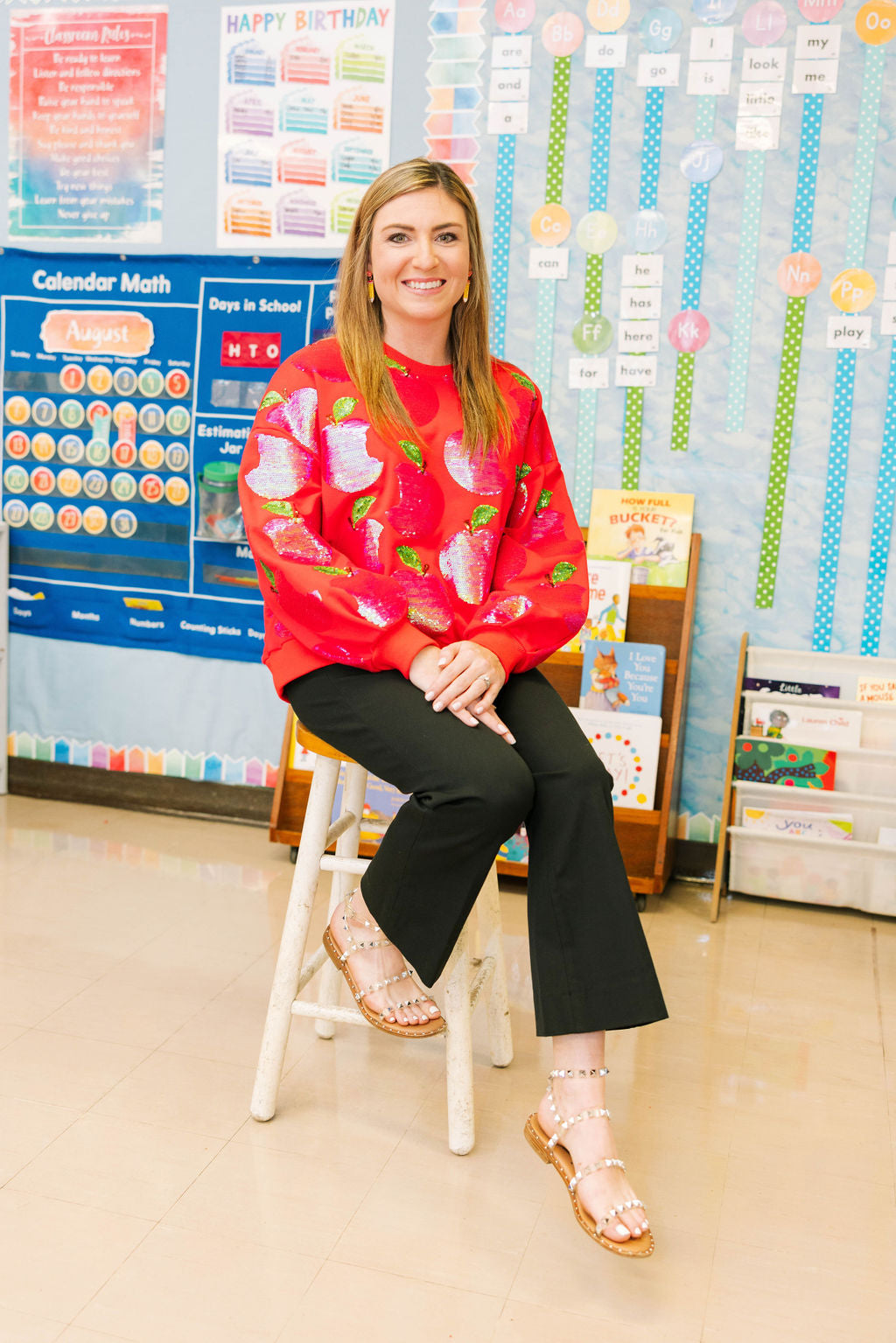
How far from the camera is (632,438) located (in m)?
3.00

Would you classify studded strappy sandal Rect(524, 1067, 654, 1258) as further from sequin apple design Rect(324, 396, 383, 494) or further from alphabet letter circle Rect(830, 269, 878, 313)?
alphabet letter circle Rect(830, 269, 878, 313)

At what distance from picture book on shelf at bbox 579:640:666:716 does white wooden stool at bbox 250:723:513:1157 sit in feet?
3.17

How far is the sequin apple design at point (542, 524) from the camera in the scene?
193 centimetres

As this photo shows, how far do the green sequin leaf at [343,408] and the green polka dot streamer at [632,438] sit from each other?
4.43ft

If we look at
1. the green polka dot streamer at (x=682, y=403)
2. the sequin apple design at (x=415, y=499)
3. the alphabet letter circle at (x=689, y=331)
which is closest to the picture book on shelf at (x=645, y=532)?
the green polka dot streamer at (x=682, y=403)

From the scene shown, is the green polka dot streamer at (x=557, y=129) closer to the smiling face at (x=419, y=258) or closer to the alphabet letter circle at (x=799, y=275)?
the alphabet letter circle at (x=799, y=275)

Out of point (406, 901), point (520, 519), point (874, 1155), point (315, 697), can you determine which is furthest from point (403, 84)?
point (874, 1155)

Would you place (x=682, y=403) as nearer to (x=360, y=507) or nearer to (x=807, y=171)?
(x=807, y=171)

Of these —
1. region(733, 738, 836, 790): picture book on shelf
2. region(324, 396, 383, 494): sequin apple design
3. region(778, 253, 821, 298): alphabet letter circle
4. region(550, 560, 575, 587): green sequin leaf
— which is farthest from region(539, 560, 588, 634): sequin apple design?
region(778, 253, 821, 298): alphabet letter circle

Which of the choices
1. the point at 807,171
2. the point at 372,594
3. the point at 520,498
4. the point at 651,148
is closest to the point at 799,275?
the point at 807,171

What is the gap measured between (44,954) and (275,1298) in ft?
3.82

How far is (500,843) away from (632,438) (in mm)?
1620

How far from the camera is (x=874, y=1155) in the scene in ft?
6.01

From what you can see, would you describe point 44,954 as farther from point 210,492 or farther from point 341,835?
point 210,492
